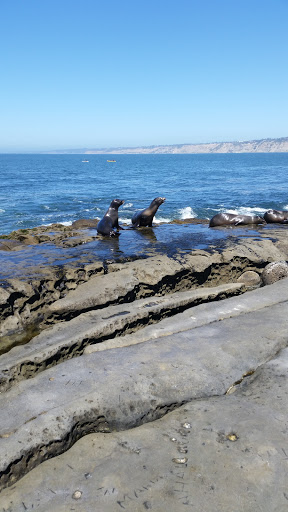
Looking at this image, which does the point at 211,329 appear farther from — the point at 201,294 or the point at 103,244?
the point at 103,244

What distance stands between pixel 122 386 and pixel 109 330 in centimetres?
150

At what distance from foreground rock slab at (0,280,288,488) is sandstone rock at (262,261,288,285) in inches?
Result: 104

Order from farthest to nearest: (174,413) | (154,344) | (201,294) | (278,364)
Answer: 1. (201,294)
2. (154,344)
3. (278,364)
4. (174,413)

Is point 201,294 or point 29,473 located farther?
point 201,294

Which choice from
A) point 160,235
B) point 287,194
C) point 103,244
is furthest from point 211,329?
point 287,194

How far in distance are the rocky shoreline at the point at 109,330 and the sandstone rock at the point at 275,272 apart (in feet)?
0.07

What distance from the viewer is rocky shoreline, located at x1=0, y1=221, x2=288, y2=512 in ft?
13.1

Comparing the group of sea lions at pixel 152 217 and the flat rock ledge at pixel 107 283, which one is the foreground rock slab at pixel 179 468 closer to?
the flat rock ledge at pixel 107 283

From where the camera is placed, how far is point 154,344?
17.6ft

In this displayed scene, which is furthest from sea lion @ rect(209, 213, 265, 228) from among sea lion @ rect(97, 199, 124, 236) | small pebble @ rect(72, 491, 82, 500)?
small pebble @ rect(72, 491, 82, 500)

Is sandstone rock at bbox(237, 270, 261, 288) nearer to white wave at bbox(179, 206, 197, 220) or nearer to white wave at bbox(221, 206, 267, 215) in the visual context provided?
white wave at bbox(179, 206, 197, 220)

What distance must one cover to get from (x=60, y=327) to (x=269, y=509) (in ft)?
11.9

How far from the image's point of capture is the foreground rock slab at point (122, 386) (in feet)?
12.3

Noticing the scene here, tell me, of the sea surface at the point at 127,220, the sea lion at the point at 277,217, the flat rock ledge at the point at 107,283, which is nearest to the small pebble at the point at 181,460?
the flat rock ledge at the point at 107,283
